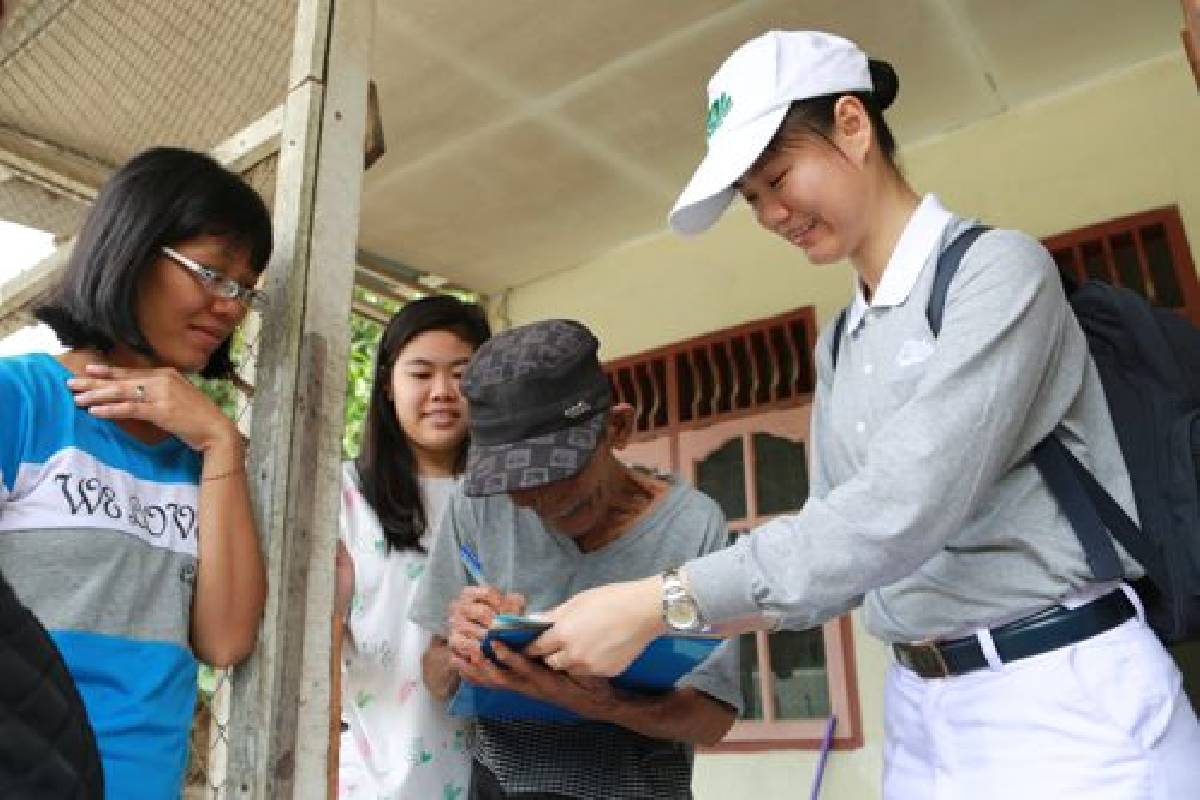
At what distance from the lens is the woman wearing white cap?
1.23 meters

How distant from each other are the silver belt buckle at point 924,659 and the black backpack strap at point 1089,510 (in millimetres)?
238

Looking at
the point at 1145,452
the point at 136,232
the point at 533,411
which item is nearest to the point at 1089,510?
the point at 1145,452

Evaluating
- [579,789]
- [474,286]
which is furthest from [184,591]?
[474,286]

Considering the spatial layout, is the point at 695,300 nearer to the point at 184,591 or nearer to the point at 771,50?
the point at 771,50

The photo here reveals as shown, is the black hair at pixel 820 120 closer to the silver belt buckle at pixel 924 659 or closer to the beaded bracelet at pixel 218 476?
the silver belt buckle at pixel 924 659

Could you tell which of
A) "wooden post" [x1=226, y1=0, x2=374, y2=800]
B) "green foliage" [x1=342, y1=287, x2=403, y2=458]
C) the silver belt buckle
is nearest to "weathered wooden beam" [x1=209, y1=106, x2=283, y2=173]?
"wooden post" [x1=226, y1=0, x2=374, y2=800]

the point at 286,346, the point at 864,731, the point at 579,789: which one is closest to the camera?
the point at 286,346

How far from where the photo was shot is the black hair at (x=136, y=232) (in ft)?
4.67

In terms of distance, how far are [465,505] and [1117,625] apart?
1152 millimetres

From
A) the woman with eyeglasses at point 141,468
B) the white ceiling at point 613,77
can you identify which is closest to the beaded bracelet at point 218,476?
the woman with eyeglasses at point 141,468

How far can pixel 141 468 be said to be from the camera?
1396mm

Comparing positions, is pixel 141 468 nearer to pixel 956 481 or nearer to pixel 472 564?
pixel 472 564

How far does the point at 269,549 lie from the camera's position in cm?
142

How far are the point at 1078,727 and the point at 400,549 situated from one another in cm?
136
